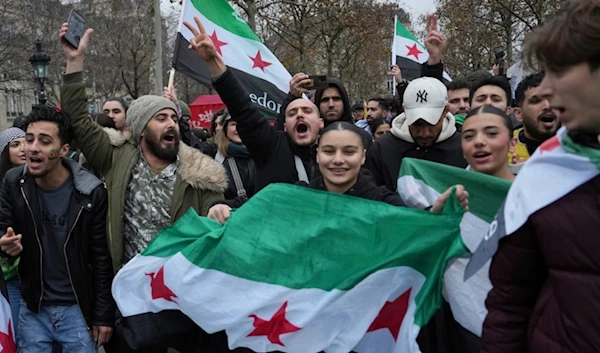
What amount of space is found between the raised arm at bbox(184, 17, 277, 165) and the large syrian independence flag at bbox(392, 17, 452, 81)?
7.08 meters

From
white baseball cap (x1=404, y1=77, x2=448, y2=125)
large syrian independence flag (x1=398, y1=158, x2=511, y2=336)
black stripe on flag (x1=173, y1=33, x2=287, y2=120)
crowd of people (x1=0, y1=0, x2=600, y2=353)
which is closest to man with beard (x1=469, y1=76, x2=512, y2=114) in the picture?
crowd of people (x1=0, y1=0, x2=600, y2=353)

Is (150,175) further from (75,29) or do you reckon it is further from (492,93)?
(492,93)

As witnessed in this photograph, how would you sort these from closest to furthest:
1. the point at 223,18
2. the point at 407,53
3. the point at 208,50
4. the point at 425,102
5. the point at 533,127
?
the point at 533,127 → the point at 425,102 → the point at 208,50 → the point at 223,18 → the point at 407,53

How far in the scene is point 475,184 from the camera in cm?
268

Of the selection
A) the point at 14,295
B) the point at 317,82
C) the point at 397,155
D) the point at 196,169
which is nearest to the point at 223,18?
the point at 317,82

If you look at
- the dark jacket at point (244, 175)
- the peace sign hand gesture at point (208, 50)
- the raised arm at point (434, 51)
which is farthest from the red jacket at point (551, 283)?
the dark jacket at point (244, 175)

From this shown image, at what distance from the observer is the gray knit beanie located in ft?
12.7

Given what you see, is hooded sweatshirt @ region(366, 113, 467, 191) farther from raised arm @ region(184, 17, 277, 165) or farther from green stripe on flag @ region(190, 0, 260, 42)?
green stripe on flag @ region(190, 0, 260, 42)

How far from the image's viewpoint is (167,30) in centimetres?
3722

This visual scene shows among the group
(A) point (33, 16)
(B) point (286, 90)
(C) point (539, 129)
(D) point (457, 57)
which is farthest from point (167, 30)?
(C) point (539, 129)

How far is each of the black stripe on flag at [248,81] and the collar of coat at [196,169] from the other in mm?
1617

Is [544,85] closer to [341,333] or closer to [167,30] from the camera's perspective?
[341,333]

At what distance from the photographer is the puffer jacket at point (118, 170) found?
12.0ft

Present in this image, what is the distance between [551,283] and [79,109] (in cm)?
304
